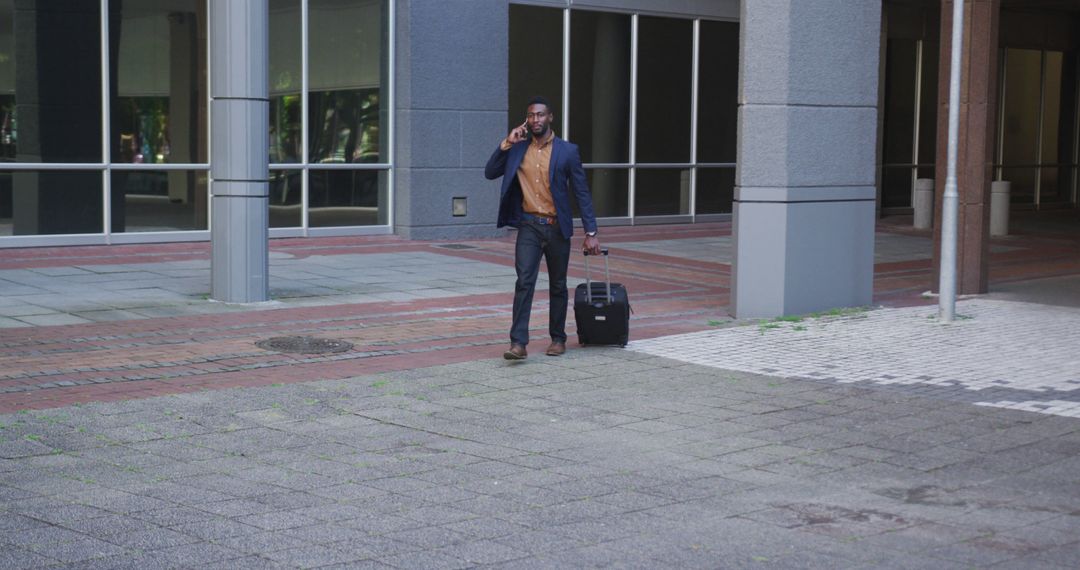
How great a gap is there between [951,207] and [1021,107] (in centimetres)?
2092

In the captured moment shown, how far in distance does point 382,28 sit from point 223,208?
8.02m

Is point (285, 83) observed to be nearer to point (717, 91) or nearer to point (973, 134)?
point (717, 91)

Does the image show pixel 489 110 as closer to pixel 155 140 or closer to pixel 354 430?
pixel 155 140

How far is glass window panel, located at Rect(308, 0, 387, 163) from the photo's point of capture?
2002 cm

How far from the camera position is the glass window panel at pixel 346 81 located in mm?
20016

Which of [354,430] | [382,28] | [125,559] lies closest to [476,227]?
[382,28]

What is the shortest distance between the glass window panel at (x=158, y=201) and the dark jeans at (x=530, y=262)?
9.83 metres

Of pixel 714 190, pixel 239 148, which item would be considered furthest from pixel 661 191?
pixel 239 148

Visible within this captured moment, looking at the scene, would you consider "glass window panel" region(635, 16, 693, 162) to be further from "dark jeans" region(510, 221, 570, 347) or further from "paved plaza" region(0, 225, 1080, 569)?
"dark jeans" region(510, 221, 570, 347)

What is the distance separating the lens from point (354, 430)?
25.2 feet

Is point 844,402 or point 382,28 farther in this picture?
point 382,28

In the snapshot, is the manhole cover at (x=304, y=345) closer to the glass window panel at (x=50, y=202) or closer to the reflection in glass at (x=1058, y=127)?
the glass window panel at (x=50, y=202)

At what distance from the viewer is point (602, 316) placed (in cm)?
1058

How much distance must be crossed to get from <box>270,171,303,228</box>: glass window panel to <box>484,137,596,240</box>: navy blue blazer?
32.9 ft
